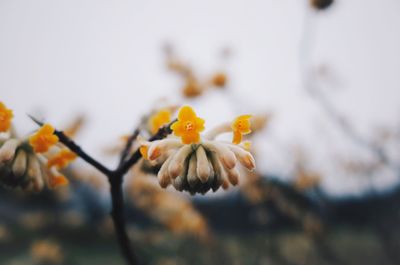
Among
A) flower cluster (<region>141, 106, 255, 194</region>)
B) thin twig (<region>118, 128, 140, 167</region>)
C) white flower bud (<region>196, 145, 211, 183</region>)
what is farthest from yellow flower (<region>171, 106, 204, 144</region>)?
thin twig (<region>118, 128, 140, 167</region>)

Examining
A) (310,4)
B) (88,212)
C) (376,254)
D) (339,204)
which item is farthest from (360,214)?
(310,4)

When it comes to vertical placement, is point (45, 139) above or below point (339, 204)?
below

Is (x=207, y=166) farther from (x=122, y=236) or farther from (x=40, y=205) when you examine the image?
(x=40, y=205)

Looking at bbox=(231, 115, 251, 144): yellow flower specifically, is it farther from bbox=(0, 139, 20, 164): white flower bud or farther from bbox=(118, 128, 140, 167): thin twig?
bbox=(0, 139, 20, 164): white flower bud

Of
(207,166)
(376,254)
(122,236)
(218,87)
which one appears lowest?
(122,236)

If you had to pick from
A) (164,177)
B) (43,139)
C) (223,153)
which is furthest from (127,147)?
(223,153)

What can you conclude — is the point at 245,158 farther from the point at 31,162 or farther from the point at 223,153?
the point at 31,162
